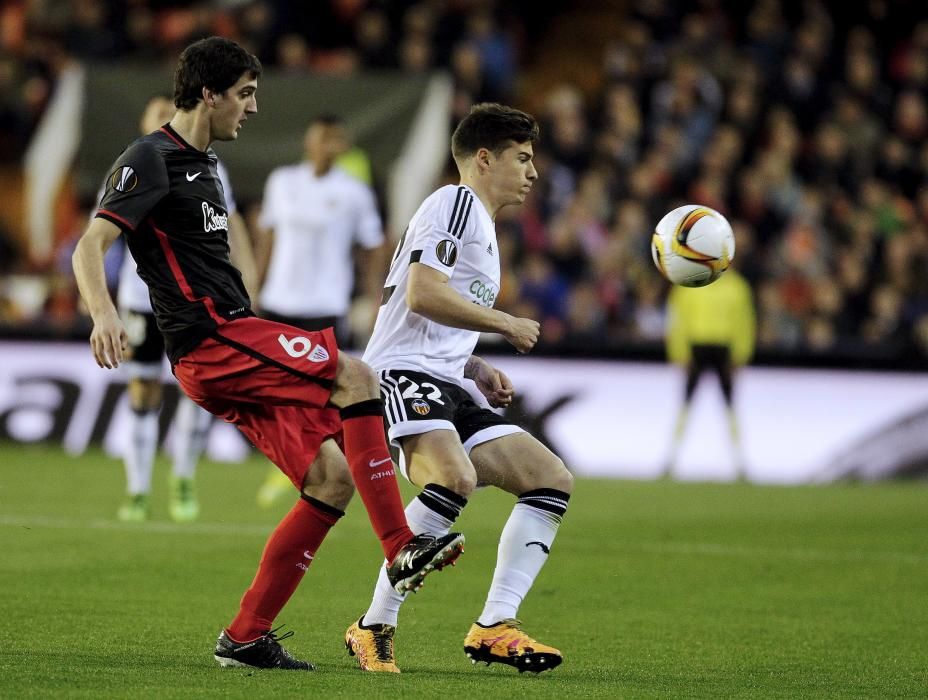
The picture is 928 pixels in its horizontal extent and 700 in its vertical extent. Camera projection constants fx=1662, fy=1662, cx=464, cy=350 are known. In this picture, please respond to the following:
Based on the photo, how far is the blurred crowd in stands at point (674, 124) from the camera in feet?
56.0

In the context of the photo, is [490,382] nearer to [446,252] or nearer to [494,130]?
[446,252]

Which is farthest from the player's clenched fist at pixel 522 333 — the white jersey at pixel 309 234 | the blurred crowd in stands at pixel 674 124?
the blurred crowd in stands at pixel 674 124

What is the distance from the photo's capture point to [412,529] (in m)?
5.82

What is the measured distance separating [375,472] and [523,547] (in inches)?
30.2

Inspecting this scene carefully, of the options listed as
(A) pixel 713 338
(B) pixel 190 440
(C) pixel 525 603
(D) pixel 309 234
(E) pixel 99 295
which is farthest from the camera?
(A) pixel 713 338

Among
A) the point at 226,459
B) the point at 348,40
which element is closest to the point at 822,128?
the point at 348,40

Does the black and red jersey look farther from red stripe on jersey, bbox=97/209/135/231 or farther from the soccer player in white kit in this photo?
the soccer player in white kit

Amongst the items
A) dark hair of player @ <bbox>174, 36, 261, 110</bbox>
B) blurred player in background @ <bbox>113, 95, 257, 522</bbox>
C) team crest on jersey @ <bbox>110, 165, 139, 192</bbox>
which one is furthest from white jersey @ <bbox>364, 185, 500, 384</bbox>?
blurred player in background @ <bbox>113, 95, 257, 522</bbox>

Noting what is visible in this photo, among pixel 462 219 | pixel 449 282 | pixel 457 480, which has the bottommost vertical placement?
pixel 457 480

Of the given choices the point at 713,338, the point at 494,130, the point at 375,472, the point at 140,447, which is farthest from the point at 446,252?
the point at 713,338

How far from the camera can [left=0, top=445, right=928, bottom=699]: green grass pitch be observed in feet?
17.8

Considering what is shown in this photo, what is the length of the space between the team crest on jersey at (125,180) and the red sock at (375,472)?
1.00 metres

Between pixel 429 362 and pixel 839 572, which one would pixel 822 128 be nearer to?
pixel 839 572

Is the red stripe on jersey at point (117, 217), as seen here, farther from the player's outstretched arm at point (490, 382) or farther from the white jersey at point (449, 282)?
the player's outstretched arm at point (490, 382)
